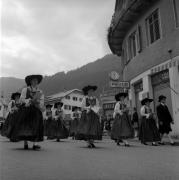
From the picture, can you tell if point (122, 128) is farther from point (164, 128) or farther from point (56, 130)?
point (56, 130)

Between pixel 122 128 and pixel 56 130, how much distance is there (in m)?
5.08

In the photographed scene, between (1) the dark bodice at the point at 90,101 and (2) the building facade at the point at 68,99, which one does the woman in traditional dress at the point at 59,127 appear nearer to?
(1) the dark bodice at the point at 90,101

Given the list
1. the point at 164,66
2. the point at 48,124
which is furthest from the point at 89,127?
the point at 164,66

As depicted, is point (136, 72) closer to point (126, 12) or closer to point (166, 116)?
point (126, 12)

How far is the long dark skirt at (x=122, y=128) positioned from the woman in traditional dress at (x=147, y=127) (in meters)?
1.29

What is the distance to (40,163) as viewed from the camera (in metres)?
5.85

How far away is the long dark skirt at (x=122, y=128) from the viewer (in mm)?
11483

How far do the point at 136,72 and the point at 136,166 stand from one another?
605 inches

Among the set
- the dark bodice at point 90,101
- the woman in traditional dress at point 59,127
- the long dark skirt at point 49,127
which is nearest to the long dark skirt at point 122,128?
the dark bodice at point 90,101

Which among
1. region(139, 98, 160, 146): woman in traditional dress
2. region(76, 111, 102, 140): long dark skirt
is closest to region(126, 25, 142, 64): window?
region(139, 98, 160, 146): woman in traditional dress

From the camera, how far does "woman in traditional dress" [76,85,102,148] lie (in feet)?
33.9

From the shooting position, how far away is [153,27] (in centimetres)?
1856

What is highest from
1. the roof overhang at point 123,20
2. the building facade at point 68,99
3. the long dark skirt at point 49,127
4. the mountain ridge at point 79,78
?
the mountain ridge at point 79,78

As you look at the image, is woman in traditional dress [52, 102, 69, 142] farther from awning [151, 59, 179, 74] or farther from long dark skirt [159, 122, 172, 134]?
awning [151, 59, 179, 74]
